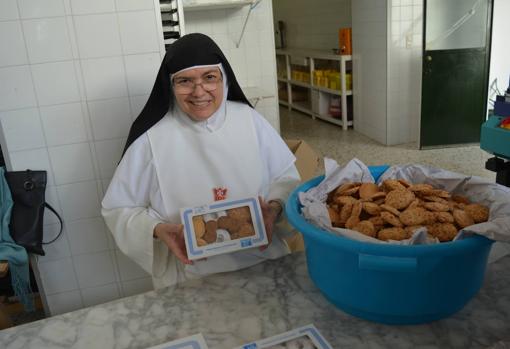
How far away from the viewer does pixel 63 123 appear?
6.75 ft

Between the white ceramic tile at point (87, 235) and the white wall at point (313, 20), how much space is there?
5.20 metres

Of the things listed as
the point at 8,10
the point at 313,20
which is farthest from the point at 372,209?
the point at 313,20

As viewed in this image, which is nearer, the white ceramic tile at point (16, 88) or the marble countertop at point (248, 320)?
the marble countertop at point (248, 320)

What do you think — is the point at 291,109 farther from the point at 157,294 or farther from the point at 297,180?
the point at 157,294

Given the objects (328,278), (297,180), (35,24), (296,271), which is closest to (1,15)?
(35,24)

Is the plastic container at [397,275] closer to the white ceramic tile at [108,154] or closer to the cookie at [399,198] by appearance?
the cookie at [399,198]

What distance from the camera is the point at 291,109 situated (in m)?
7.77

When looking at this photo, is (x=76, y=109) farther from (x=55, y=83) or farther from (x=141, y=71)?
(x=141, y=71)

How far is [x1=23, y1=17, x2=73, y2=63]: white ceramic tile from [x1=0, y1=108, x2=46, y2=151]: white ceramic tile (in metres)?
0.24

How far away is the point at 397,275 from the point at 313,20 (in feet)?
23.0

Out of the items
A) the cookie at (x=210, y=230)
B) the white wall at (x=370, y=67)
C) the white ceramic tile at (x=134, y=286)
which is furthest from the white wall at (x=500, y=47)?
the cookie at (x=210, y=230)

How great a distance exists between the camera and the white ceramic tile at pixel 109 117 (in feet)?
6.82

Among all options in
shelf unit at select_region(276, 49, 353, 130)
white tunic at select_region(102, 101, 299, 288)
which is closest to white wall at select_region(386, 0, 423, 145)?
shelf unit at select_region(276, 49, 353, 130)

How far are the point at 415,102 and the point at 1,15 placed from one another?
4453 millimetres
